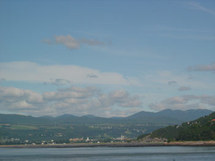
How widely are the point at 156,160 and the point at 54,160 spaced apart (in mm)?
42315

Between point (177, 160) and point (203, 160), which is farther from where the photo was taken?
point (177, 160)

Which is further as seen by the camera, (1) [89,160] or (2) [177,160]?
(1) [89,160]

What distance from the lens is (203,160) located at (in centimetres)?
12488

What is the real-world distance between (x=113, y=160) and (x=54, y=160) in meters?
25.2

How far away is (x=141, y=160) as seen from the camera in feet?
460

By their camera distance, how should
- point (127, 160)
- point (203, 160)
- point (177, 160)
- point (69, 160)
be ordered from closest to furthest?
point (203, 160) → point (177, 160) → point (127, 160) → point (69, 160)

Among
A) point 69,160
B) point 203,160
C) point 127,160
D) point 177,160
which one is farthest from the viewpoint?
point 69,160

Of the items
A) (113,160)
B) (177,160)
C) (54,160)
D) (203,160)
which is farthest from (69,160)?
(203,160)

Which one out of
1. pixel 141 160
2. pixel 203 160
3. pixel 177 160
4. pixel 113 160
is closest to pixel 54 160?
pixel 113 160

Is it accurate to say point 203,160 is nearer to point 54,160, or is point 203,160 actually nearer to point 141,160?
point 141,160

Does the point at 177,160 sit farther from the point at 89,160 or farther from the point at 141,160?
the point at 89,160

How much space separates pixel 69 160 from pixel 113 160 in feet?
61.4

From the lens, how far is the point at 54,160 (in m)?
156

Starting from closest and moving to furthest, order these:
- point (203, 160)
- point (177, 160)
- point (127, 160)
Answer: point (203, 160) → point (177, 160) → point (127, 160)
